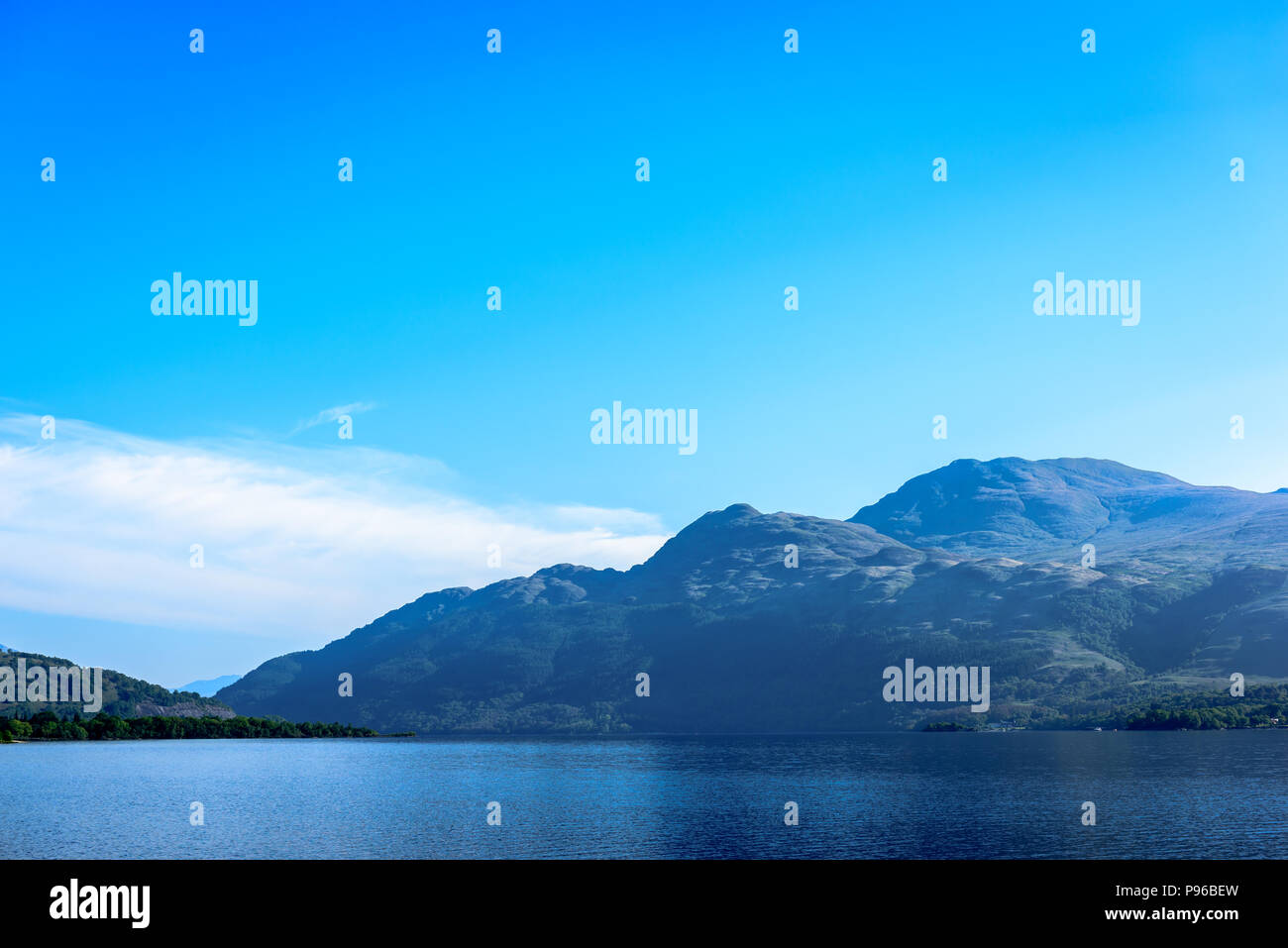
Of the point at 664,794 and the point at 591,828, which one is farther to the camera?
the point at 664,794

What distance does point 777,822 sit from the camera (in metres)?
131
